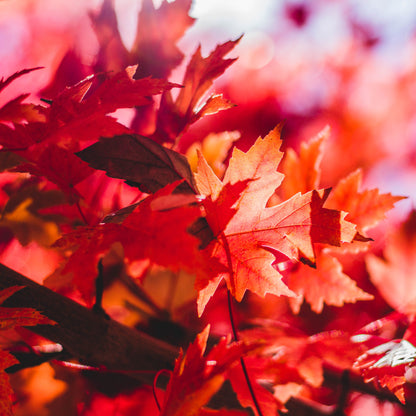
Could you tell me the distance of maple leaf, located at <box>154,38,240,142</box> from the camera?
0.47 metres

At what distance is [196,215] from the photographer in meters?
0.34

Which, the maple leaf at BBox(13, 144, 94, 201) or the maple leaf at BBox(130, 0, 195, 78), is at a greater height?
the maple leaf at BBox(130, 0, 195, 78)

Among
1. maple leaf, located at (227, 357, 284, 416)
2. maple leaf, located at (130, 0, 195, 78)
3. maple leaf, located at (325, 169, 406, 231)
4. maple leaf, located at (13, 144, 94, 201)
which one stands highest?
maple leaf, located at (130, 0, 195, 78)

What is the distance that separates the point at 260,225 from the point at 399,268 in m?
0.41

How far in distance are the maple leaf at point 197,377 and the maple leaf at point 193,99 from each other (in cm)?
28

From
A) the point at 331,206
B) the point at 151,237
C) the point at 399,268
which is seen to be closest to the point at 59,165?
the point at 151,237

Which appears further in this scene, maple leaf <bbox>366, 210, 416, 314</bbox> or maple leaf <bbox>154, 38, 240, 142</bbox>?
maple leaf <bbox>366, 210, 416, 314</bbox>

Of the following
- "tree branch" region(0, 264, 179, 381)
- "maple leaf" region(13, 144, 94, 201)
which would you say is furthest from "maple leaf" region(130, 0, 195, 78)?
"tree branch" region(0, 264, 179, 381)

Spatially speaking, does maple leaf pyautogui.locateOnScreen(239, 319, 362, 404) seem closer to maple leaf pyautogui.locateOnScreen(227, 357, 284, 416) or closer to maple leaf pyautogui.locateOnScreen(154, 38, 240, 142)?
maple leaf pyautogui.locateOnScreen(227, 357, 284, 416)

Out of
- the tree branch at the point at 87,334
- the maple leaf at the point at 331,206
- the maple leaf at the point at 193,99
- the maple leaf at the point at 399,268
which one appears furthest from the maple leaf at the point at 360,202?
the tree branch at the point at 87,334

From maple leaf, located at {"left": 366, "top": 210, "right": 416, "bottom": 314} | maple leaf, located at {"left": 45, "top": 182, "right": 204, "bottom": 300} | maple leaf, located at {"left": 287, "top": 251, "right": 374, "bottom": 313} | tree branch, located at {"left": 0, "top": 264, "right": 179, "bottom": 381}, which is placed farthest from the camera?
maple leaf, located at {"left": 366, "top": 210, "right": 416, "bottom": 314}

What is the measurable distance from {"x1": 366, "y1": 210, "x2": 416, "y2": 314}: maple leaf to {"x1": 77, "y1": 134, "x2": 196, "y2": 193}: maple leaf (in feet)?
1.54

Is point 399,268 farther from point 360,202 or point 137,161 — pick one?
point 137,161

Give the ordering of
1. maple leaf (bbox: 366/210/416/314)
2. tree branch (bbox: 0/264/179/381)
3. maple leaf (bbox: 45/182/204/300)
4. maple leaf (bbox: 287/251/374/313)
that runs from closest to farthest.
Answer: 1. maple leaf (bbox: 45/182/204/300)
2. tree branch (bbox: 0/264/179/381)
3. maple leaf (bbox: 287/251/374/313)
4. maple leaf (bbox: 366/210/416/314)
